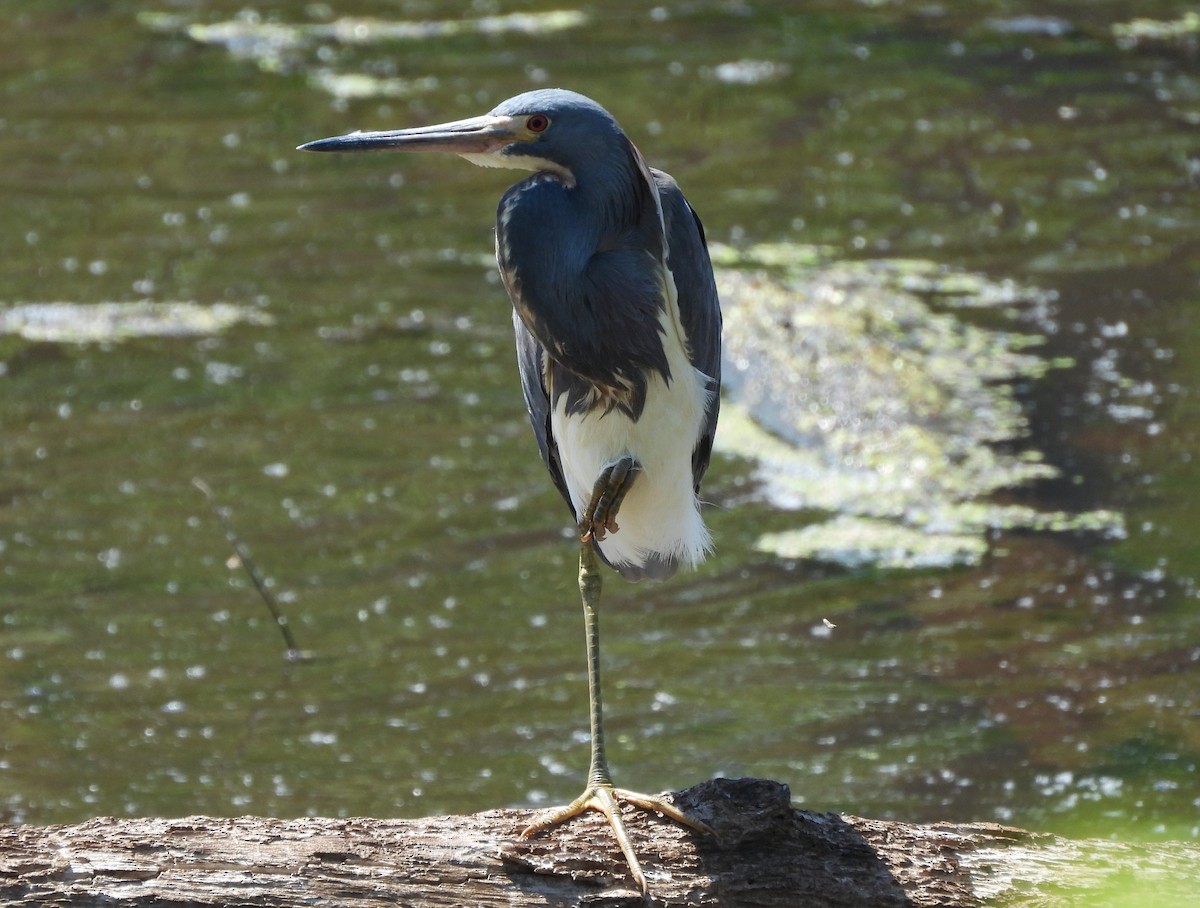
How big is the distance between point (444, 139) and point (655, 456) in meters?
0.96

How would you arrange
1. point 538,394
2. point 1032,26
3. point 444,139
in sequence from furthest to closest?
point 1032,26 < point 538,394 < point 444,139

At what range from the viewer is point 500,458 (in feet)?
25.6

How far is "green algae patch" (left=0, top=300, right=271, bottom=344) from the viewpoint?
8.94 metres

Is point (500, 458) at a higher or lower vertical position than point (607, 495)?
lower

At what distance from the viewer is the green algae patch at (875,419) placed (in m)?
6.99

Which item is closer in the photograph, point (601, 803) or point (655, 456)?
point (601, 803)

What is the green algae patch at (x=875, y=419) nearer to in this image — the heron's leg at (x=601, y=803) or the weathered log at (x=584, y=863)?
the heron's leg at (x=601, y=803)

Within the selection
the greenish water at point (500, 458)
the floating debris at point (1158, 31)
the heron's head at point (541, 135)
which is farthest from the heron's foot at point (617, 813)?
the floating debris at point (1158, 31)

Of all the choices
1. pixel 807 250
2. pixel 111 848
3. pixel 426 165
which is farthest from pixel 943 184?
pixel 111 848

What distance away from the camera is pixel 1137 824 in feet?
17.7

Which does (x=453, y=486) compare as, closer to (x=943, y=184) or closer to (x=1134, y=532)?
(x=1134, y=532)

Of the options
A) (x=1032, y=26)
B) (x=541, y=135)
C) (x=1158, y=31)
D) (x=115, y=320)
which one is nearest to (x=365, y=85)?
(x=115, y=320)

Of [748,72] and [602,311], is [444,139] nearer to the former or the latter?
[602,311]

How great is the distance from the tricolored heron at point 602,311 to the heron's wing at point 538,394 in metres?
0.01
